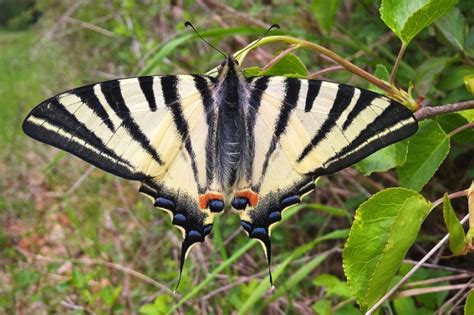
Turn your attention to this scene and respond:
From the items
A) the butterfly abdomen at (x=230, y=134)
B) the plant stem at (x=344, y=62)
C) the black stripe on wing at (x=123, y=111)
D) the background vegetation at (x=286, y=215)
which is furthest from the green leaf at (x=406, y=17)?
the black stripe on wing at (x=123, y=111)

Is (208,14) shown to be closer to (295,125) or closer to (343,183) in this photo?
(343,183)

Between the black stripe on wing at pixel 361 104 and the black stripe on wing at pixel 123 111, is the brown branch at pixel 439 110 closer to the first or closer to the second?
the black stripe on wing at pixel 361 104

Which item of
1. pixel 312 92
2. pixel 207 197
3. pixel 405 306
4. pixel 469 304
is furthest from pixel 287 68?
pixel 405 306

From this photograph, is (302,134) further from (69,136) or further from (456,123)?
(69,136)

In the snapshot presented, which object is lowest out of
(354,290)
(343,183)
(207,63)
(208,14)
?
(343,183)

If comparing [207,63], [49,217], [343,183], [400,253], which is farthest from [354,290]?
[49,217]

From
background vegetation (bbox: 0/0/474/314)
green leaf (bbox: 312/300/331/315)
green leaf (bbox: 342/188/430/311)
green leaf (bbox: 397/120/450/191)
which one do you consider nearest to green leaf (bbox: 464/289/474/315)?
Answer: background vegetation (bbox: 0/0/474/314)

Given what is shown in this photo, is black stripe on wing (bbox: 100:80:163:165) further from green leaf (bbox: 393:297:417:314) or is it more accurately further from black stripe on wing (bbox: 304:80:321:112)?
green leaf (bbox: 393:297:417:314)
